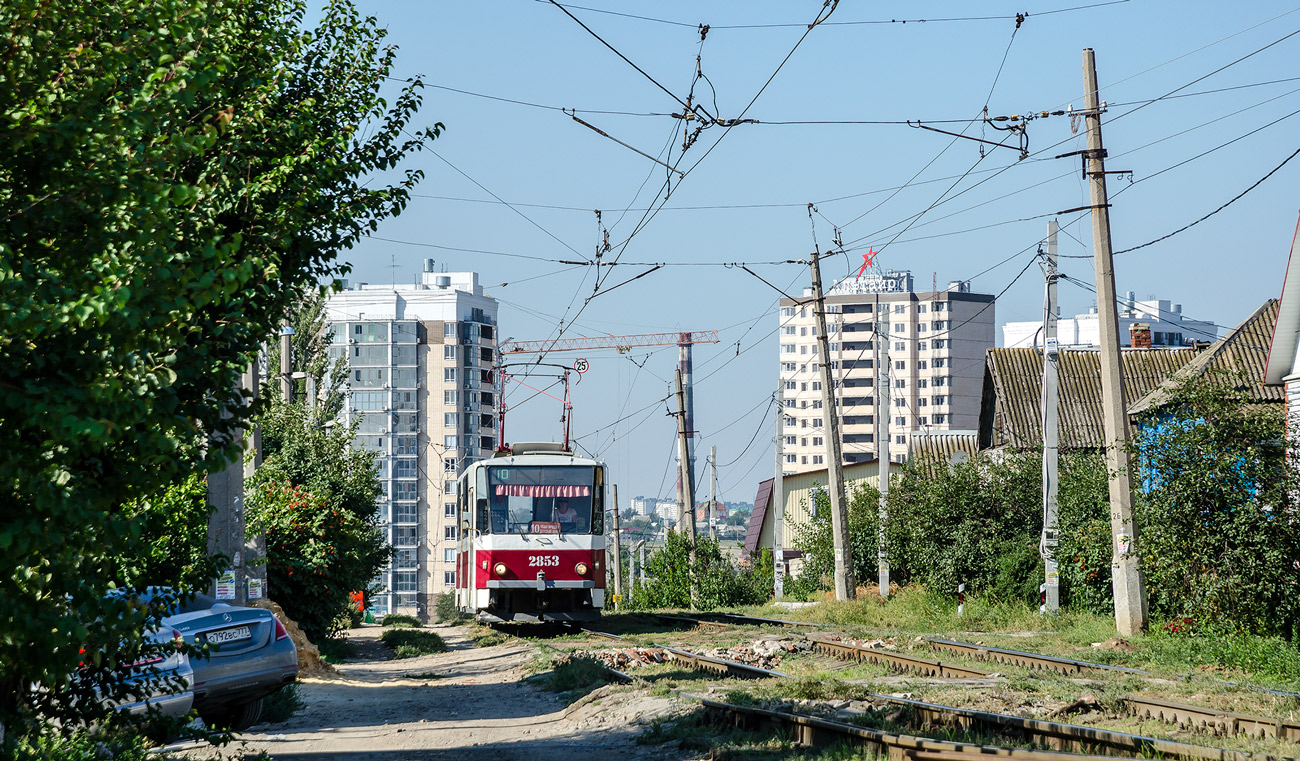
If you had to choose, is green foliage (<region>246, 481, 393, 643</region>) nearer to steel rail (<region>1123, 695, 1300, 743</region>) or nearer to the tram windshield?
the tram windshield

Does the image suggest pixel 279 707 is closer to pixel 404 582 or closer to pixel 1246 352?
pixel 1246 352

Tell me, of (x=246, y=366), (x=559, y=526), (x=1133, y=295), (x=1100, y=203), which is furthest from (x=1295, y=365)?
(x=1133, y=295)

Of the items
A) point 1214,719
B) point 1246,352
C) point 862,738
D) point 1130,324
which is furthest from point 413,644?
point 1130,324

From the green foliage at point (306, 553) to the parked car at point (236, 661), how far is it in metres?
8.23

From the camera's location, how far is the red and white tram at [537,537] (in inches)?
929

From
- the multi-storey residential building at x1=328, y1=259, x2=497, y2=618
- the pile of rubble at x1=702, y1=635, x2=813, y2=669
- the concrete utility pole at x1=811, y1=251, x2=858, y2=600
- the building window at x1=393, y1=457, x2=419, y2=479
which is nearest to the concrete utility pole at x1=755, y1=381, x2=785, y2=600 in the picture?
the concrete utility pole at x1=811, y1=251, x2=858, y2=600

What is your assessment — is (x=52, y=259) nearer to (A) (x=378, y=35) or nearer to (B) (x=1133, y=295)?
(A) (x=378, y=35)

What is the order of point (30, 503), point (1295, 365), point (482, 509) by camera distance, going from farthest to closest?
point (482, 509)
point (1295, 365)
point (30, 503)

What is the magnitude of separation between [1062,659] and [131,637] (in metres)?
12.0

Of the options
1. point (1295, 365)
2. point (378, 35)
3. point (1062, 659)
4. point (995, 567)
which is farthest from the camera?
point (995, 567)

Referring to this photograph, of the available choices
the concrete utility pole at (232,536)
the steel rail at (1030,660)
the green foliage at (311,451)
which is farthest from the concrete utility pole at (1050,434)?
the green foliage at (311,451)

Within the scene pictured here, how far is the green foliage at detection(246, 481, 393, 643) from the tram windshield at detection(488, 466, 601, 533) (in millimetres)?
2972

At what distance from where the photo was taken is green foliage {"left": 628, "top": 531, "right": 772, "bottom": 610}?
120ft

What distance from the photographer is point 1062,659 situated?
1492cm
